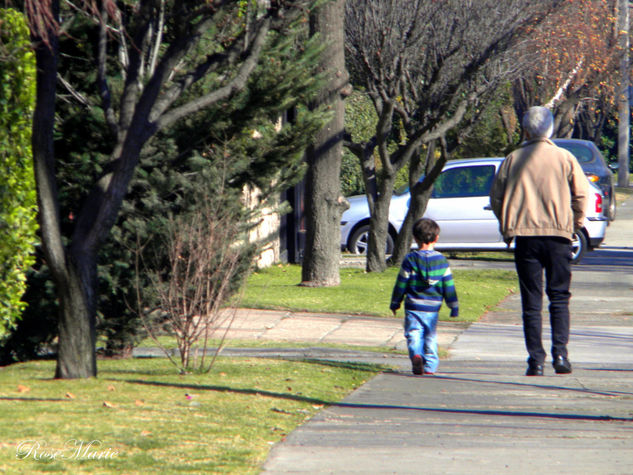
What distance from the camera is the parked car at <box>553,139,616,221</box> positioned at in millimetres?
18555

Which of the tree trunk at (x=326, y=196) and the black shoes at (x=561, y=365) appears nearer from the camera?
the black shoes at (x=561, y=365)

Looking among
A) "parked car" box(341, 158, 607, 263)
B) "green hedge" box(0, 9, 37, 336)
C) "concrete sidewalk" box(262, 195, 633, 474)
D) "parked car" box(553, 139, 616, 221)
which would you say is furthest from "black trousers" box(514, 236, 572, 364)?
"parked car" box(553, 139, 616, 221)

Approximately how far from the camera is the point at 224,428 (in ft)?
16.5

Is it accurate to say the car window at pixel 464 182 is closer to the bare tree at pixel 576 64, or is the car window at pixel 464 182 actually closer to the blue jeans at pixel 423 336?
the bare tree at pixel 576 64

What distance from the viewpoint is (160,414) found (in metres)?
5.31

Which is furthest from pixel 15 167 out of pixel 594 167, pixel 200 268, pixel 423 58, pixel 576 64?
pixel 576 64

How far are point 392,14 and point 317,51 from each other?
585 cm

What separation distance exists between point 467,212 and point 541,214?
1003cm

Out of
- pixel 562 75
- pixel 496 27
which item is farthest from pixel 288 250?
pixel 562 75

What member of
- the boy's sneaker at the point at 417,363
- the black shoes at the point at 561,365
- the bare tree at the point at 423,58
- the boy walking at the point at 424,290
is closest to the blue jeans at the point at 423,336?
the boy walking at the point at 424,290

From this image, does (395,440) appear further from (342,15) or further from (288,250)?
(288,250)

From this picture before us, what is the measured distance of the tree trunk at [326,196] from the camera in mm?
12711

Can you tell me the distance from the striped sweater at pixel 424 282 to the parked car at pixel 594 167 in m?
11.5
